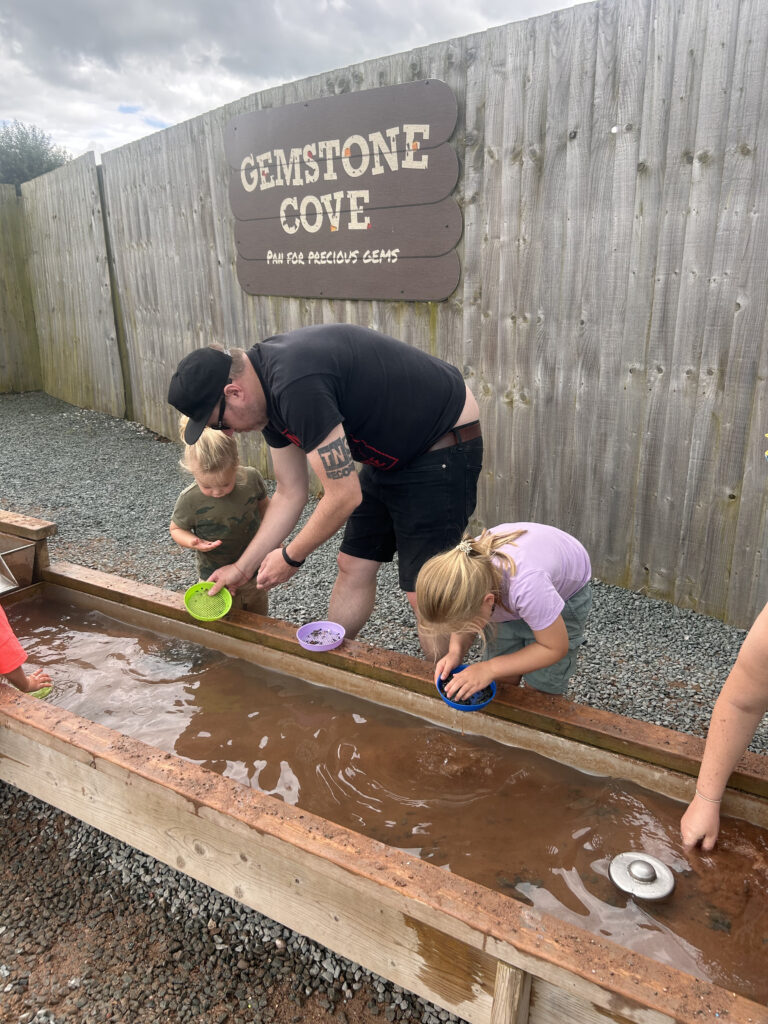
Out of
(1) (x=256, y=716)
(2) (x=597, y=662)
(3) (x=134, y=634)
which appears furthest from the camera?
(2) (x=597, y=662)

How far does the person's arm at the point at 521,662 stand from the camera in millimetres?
1979

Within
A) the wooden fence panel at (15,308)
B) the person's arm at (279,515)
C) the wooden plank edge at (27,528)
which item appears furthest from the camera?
the wooden fence panel at (15,308)

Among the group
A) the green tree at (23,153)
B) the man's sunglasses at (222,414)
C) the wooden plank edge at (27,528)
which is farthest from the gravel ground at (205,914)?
the green tree at (23,153)

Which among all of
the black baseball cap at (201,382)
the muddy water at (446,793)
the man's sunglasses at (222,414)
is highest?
the black baseball cap at (201,382)

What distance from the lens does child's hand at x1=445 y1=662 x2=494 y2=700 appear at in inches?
81.1

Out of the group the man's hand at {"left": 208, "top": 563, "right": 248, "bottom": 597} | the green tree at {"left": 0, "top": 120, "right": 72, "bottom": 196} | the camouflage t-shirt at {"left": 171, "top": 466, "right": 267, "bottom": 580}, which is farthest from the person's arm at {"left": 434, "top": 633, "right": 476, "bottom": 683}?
the green tree at {"left": 0, "top": 120, "right": 72, "bottom": 196}

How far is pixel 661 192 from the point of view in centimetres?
330

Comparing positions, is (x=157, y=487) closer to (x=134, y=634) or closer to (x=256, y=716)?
(x=134, y=634)

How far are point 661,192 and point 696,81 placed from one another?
0.46 metres

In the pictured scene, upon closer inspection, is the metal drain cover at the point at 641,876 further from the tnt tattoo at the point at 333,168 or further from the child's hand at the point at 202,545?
the tnt tattoo at the point at 333,168

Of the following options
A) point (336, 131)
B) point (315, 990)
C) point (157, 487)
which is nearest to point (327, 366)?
point (315, 990)

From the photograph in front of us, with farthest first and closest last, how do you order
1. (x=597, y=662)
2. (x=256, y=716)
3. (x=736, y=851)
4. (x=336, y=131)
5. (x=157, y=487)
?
(x=157, y=487) < (x=336, y=131) < (x=597, y=662) < (x=256, y=716) < (x=736, y=851)

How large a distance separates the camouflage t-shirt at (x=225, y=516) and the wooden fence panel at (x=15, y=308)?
7.64 m

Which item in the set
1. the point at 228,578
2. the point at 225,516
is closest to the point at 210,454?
the point at 225,516
